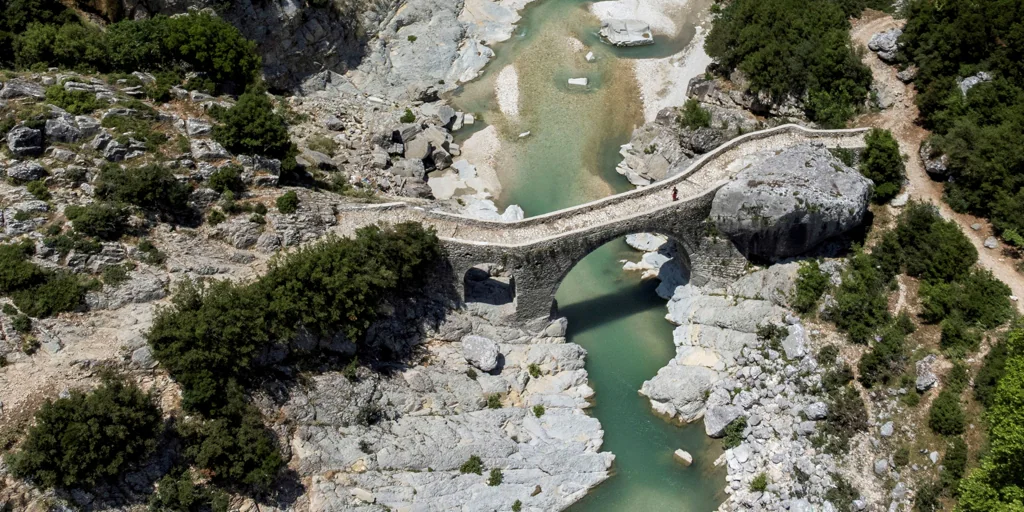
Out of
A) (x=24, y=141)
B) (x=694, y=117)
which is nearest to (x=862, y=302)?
(x=694, y=117)

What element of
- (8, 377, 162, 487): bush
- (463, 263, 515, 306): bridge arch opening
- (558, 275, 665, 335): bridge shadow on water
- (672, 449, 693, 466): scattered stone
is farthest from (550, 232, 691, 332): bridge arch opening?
(8, 377, 162, 487): bush

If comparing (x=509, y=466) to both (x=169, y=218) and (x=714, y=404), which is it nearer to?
(x=714, y=404)

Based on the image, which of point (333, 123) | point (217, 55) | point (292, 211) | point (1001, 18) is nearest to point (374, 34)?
point (333, 123)

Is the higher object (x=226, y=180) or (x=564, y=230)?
(x=226, y=180)

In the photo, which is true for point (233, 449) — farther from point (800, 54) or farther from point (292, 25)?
point (800, 54)

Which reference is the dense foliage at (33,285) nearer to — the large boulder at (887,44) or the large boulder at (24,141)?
the large boulder at (24,141)
